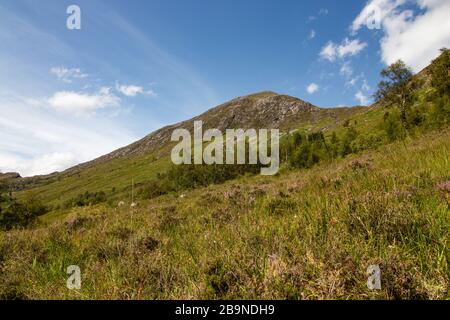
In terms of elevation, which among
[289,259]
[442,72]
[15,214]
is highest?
[442,72]

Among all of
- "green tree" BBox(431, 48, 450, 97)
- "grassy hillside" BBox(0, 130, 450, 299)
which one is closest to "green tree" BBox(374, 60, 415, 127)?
"green tree" BBox(431, 48, 450, 97)

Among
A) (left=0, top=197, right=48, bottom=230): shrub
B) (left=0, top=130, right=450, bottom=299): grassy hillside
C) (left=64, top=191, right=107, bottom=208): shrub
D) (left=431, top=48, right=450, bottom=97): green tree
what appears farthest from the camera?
(left=64, top=191, right=107, bottom=208): shrub

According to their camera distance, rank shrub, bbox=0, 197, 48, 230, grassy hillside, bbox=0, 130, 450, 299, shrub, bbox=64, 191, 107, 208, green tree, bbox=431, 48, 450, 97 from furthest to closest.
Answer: shrub, bbox=64, 191, 107, 208, shrub, bbox=0, 197, 48, 230, green tree, bbox=431, 48, 450, 97, grassy hillside, bbox=0, 130, 450, 299

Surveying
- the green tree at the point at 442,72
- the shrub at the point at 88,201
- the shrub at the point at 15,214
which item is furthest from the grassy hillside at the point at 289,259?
the shrub at the point at 88,201

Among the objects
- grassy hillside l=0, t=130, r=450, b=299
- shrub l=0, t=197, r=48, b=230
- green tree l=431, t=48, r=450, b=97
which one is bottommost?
shrub l=0, t=197, r=48, b=230

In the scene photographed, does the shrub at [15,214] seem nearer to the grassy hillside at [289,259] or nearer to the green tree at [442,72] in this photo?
the grassy hillside at [289,259]

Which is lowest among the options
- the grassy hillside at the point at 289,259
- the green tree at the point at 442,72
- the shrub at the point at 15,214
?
the shrub at the point at 15,214

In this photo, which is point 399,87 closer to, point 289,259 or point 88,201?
point 289,259

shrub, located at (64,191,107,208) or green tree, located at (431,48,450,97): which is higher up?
green tree, located at (431,48,450,97)

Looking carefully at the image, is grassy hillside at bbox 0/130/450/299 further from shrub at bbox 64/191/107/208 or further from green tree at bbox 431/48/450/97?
shrub at bbox 64/191/107/208

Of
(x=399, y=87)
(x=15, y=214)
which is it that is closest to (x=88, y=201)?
(x=15, y=214)

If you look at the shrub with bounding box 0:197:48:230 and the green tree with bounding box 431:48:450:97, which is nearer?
the green tree with bounding box 431:48:450:97
